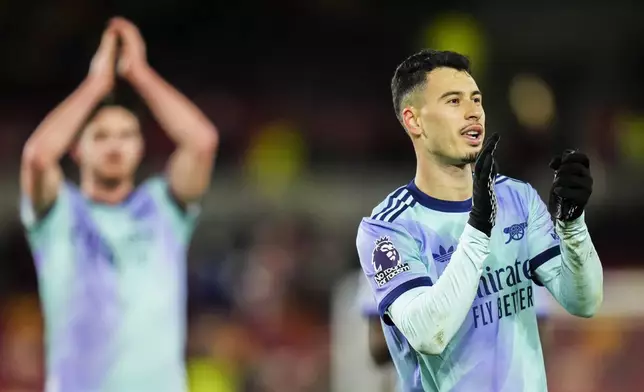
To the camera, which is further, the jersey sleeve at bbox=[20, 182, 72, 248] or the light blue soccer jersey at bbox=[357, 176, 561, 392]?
the jersey sleeve at bbox=[20, 182, 72, 248]

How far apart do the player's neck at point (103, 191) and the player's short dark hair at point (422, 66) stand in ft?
8.90

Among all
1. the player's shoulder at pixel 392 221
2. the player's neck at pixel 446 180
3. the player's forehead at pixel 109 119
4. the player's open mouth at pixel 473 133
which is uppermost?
the player's forehead at pixel 109 119

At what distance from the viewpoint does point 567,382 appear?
16.1ft

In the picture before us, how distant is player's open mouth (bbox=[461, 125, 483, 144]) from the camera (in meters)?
2.11

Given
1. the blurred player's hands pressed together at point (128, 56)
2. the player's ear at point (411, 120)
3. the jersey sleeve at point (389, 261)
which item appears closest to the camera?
the jersey sleeve at point (389, 261)

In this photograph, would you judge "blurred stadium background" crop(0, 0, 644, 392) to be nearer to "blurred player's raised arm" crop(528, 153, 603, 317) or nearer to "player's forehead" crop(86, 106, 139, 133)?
"player's forehead" crop(86, 106, 139, 133)

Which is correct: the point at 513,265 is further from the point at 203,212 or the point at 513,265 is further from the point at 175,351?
the point at 203,212

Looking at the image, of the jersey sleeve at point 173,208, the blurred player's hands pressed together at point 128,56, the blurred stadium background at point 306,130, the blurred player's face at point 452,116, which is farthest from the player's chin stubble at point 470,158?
the blurred stadium background at point 306,130

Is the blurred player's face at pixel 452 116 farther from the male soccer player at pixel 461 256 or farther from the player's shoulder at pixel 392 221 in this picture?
the player's shoulder at pixel 392 221

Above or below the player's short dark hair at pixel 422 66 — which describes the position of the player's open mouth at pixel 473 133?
below

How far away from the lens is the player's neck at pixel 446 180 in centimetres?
218

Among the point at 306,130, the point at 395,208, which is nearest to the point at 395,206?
the point at 395,208

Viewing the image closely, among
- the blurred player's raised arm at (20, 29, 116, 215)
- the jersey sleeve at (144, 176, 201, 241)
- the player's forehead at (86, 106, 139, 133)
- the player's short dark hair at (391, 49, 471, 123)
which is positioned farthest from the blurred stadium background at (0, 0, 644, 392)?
the player's short dark hair at (391, 49, 471, 123)

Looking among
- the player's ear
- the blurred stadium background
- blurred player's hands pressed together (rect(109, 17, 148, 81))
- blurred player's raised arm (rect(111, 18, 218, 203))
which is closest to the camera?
the player's ear
